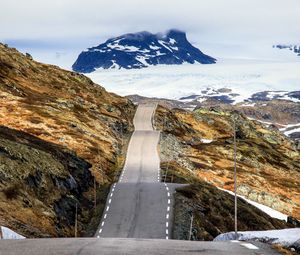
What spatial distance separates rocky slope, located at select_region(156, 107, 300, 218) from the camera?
114125 millimetres

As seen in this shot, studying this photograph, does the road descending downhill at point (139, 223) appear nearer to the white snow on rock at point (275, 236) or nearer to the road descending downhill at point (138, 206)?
the road descending downhill at point (138, 206)

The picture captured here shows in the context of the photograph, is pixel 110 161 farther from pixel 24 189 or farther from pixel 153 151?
pixel 24 189

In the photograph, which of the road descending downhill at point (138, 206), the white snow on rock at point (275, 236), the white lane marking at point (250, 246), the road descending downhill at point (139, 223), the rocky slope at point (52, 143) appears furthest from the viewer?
the road descending downhill at point (138, 206)

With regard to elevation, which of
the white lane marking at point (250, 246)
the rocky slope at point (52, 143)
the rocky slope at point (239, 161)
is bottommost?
the rocky slope at point (239, 161)

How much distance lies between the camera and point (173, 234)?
2282 inches

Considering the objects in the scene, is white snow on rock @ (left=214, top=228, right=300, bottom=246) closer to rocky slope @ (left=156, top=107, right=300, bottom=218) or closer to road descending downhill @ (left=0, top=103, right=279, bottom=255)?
road descending downhill @ (left=0, top=103, right=279, bottom=255)

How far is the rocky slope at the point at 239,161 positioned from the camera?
374 ft

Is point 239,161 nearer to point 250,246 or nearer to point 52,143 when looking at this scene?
point 52,143

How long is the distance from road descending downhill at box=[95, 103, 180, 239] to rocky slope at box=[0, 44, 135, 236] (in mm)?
2600

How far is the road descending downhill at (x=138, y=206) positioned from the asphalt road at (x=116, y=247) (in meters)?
35.3

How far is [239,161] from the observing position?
486 ft

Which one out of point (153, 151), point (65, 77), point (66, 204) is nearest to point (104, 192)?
point (66, 204)

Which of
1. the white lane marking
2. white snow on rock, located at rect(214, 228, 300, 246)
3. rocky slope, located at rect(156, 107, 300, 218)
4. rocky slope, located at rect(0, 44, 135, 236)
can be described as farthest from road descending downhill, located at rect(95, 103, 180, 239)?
the white lane marking

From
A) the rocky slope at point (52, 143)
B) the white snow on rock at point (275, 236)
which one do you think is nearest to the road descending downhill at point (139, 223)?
the white snow on rock at point (275, 236)
